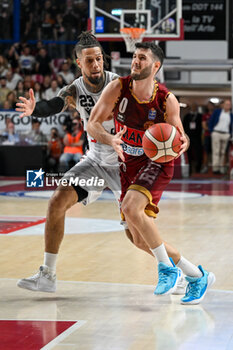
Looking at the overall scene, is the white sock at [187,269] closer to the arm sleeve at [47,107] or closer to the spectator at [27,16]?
the arm sleeve at [47,107]

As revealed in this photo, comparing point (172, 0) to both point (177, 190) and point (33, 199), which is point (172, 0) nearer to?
point (177, 190)

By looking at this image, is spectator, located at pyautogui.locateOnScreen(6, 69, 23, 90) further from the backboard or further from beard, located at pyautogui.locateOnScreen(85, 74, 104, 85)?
A: beard, located at pyautogui.locateOnScreen(85, 74, 104, 85)

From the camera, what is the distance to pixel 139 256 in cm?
737

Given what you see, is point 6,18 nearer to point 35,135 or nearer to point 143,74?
point 35,135

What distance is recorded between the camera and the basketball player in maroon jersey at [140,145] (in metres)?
5.23

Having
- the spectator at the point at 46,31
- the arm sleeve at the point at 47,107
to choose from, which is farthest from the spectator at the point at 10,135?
the arm sleeve at the point at 47,107

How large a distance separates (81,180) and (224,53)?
19.8 metres

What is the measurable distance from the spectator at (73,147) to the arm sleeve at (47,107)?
36.5ft

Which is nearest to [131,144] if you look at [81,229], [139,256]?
[139,256]

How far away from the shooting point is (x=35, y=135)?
61.8 feet

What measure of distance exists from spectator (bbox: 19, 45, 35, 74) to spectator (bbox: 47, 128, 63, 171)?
12.9 feet

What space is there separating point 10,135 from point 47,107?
1320cm

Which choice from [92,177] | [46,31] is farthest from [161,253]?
[46,31]

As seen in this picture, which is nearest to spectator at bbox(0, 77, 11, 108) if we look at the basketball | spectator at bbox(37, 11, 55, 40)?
spectator at bbox(37, 11, 55, 40)
